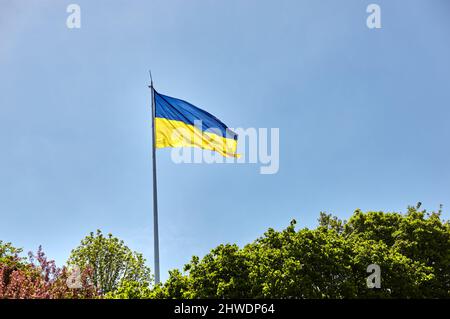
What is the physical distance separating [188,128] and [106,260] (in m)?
14.0

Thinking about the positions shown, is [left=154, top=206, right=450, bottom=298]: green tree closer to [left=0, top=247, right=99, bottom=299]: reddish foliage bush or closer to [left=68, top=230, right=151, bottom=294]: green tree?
[left=0, top=247, right=99, bottom=299]: reddish foliage bush

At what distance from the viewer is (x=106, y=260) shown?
2497 cm

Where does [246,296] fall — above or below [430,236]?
below

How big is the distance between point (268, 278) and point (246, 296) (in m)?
0.98

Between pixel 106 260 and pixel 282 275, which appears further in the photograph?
pixel 106 260

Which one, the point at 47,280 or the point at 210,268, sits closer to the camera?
the point at 47,280

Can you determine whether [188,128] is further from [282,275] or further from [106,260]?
[106,260]

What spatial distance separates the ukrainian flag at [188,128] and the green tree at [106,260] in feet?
42.3

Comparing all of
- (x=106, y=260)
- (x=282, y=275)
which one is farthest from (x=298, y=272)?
(x=106, y=260)
